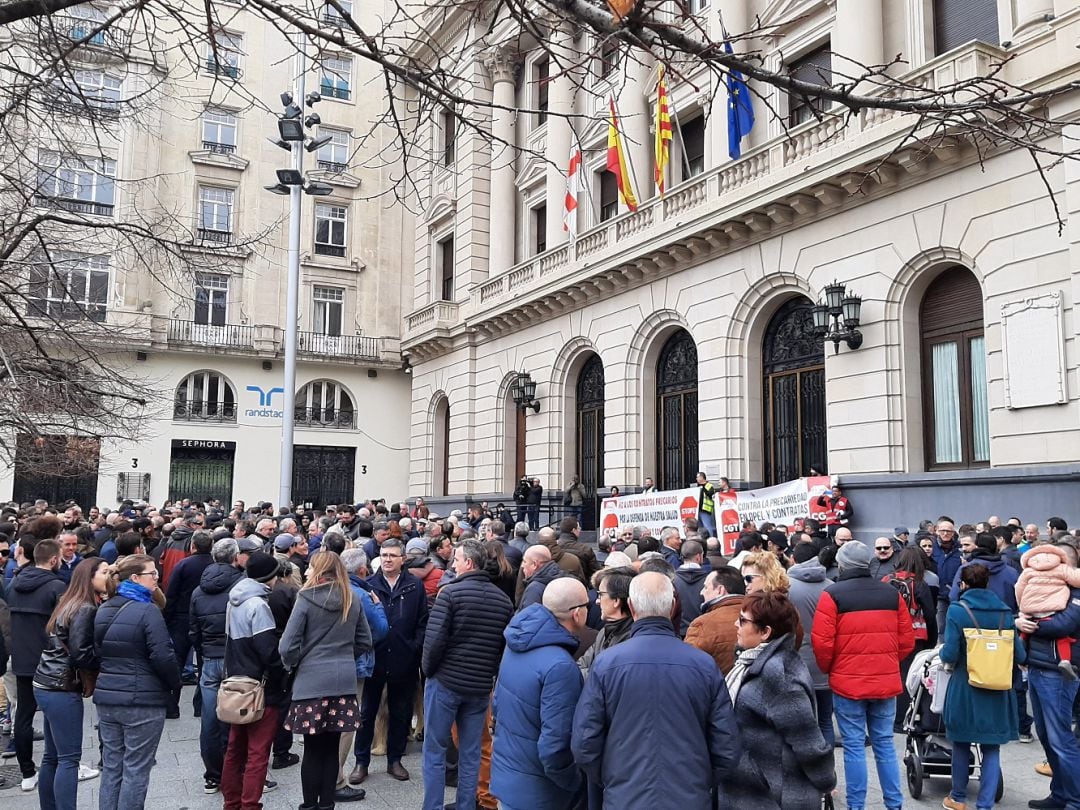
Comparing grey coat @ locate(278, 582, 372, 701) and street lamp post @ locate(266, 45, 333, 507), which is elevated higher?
street lamp post @ locate(266, 45, 333, 507)

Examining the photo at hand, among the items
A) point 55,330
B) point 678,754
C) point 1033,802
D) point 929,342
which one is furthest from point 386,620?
point 929,342

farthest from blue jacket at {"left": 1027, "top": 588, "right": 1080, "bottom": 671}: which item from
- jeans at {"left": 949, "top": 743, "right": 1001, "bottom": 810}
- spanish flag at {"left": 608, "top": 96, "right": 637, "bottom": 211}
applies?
spanish flag at {"left": 608, "top": 96, "right": 637, "bottom": 211}

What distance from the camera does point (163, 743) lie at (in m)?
8.27

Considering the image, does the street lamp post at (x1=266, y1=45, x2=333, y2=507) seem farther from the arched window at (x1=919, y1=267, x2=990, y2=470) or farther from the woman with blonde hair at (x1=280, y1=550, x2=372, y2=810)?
the woman with blonde hair at (x1=280, y1=550, x2=372, y2=810)

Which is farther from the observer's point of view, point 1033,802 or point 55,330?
point 55,330

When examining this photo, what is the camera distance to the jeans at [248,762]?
6.04 metres

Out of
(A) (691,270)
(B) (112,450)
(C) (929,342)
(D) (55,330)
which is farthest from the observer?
(B) (112,450)

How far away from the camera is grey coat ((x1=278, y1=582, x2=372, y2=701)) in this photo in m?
5.96

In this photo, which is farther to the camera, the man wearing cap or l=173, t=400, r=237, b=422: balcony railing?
l=173, t=400, r=237, b=422: balcony railing

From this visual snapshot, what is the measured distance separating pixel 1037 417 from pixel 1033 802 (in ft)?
25.7

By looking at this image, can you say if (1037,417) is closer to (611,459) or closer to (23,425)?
(611,459)

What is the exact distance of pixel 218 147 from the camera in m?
34.2

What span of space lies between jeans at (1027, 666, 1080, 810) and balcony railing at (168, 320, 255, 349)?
30999mm

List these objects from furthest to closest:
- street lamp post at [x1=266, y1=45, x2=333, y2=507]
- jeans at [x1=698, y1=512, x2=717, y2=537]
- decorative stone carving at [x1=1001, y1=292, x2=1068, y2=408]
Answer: street lamp post at [x1=266, y1=45, x2=333, y2=507] < jeans at [x1=698, y1=512, x2=717, y2=537] < decorative stone carving at [x1=1001, y1=292, x2=1068, y2=408]
